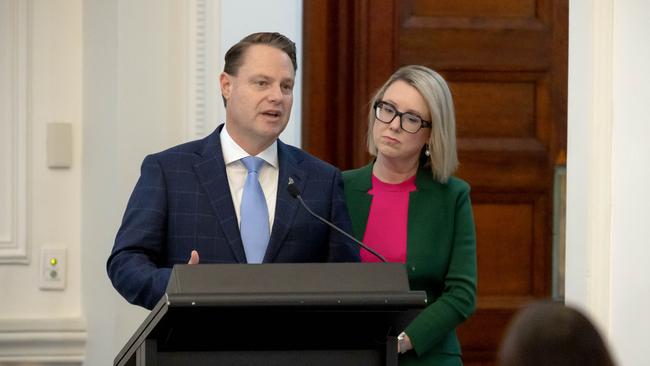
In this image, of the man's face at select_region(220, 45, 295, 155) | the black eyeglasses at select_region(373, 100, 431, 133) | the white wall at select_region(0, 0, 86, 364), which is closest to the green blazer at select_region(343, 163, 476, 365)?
the black eyeglasses at select_region(373, 100, 431, 133)

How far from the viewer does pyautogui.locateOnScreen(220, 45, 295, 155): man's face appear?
3.29 metres

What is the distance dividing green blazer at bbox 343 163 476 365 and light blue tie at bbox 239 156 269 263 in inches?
14.0

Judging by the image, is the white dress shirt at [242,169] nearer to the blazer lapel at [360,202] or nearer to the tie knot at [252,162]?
the tie knot at [252,162]

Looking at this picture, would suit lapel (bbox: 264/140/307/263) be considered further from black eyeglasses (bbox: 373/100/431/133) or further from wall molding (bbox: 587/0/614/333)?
wall molding (bbox: 587/0/614/333)

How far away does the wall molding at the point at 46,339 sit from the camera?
4879 millimetres

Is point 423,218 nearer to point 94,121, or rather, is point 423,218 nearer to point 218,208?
point 218,208

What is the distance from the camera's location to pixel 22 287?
16.2ft

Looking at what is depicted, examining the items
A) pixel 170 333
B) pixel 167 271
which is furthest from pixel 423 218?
pixel 170 333

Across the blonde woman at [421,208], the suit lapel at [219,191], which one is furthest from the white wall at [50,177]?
the suit lapel at [219,191]

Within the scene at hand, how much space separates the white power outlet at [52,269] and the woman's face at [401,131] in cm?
178

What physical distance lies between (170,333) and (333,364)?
13.3 inches

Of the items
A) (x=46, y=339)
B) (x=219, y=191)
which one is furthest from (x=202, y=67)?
(x=219, y=191)

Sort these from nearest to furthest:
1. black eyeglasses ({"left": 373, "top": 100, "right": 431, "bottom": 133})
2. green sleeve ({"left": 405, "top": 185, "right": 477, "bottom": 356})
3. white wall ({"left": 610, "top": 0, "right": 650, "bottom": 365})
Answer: green sleeve ({"left": 405, "top": 185, "right": 477, "bottom": 356}) < black eyeglasses ({"left": 373, "top": 100, "right": 431, "bottom": 133}) < white wall ({"left": 610, "top": 0, "right": 650, "bottom": 365})

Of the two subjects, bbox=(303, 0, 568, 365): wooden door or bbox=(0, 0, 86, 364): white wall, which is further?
bbox=(303, 0, 568, 365): wooden door
